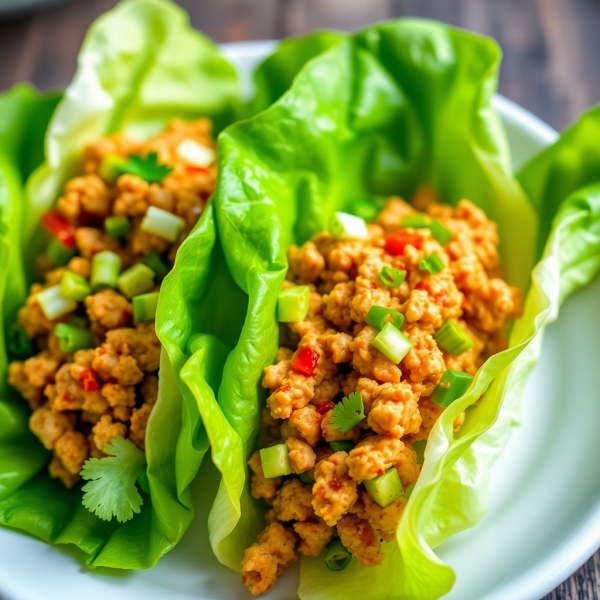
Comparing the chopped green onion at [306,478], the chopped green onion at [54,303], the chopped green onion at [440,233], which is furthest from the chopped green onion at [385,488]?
the chopped green onion at [54,303]

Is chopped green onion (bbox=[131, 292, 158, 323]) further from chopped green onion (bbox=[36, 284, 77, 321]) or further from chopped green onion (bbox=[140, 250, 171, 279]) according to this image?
chopped green onion (bbox=[36, 284, 77, 321])

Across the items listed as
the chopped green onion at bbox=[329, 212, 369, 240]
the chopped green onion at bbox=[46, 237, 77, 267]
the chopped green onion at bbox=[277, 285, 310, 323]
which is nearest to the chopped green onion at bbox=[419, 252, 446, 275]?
the chopped green onion at bbox=[329, 212, 369, 240]

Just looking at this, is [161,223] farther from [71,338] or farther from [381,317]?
[381,317]

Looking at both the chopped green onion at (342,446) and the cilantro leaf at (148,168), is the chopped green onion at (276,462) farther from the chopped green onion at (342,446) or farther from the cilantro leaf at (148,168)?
the cilantro leaf at (148,168)

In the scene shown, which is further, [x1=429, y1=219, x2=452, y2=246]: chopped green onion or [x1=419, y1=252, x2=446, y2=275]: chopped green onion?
[x1=429, y1=219, x2=452, y2=246]: chopped green onion

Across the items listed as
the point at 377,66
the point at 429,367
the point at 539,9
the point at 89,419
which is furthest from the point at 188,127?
the point at 539,9
